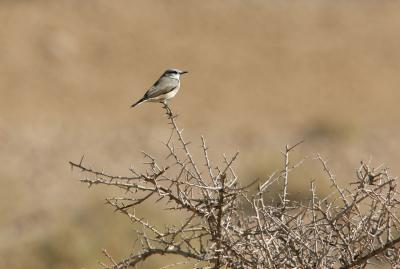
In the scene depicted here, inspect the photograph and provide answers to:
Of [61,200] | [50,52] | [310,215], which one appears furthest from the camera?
[50,52]

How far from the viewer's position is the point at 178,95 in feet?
74.6

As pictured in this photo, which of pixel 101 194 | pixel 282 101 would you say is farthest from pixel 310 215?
pixel 282 101

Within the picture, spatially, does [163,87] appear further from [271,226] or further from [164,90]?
[271,226]

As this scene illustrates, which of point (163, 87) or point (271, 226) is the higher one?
point (163, 87)

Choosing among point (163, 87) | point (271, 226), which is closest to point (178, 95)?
point (163, 87)

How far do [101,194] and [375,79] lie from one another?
10750mm

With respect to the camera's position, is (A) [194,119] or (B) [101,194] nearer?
(B) [101,194]

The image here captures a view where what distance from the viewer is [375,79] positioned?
25.2 m

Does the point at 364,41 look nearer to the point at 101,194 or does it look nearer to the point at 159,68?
the point at 159,68

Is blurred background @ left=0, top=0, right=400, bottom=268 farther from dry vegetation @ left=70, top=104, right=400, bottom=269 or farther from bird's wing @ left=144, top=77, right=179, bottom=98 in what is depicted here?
dry vegetation @ left=70, top=104, right=400, bottom=269

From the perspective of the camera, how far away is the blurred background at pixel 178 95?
59.1 ft

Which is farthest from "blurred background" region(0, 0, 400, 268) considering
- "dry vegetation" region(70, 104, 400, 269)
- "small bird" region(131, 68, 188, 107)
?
"dry vegetation" region(70, 104, 400, 269)

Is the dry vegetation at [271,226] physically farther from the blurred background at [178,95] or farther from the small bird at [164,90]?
the blurred background at [178,95]

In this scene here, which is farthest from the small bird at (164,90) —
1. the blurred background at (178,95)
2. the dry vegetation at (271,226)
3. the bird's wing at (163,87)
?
the blurred background at (178,95)
